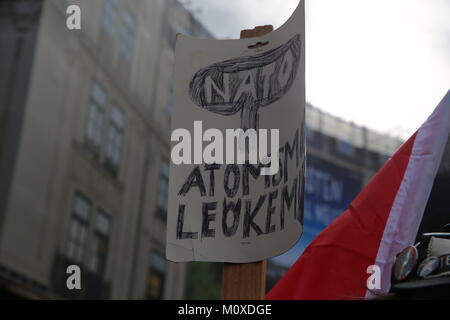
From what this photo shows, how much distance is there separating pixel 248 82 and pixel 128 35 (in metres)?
19.5

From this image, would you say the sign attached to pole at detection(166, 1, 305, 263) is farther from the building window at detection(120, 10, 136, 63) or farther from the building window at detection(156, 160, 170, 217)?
the building window at detection(156, 160, 170, 217)

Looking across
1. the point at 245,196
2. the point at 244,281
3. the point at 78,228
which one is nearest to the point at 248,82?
the point at 245,196

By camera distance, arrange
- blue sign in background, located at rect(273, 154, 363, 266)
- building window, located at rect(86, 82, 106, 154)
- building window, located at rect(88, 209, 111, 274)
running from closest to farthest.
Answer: building window, located at rect(88, 209, 111, 274), building window, located at rect(86, 82, 106, 154), blue sign in background, located at rect(273, 154, 363, 266)

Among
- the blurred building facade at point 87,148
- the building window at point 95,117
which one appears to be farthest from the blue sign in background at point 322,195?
the building window at point 95,117

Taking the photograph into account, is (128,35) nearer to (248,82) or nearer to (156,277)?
(156,277)

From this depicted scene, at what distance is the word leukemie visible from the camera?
3682 mm

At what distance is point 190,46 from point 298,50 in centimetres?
66

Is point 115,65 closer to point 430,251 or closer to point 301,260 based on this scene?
point 301,260

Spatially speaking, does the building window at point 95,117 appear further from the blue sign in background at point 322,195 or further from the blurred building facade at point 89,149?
the blue sign in background at point 322,195

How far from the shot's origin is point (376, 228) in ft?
20.2

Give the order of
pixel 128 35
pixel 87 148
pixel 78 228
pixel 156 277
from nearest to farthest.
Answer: pixel 78 228 → pixel 87 148 → pixel 128 35 → pixel 156 277

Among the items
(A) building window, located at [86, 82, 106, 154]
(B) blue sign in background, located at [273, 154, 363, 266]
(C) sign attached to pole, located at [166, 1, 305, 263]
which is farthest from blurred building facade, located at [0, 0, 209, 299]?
(C) sign attached to pole, located at [166, 1, 305, 263]

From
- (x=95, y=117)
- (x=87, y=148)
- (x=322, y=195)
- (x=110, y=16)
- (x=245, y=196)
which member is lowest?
(x=245, y=196)

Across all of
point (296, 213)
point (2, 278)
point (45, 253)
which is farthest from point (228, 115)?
point (45, 253)
